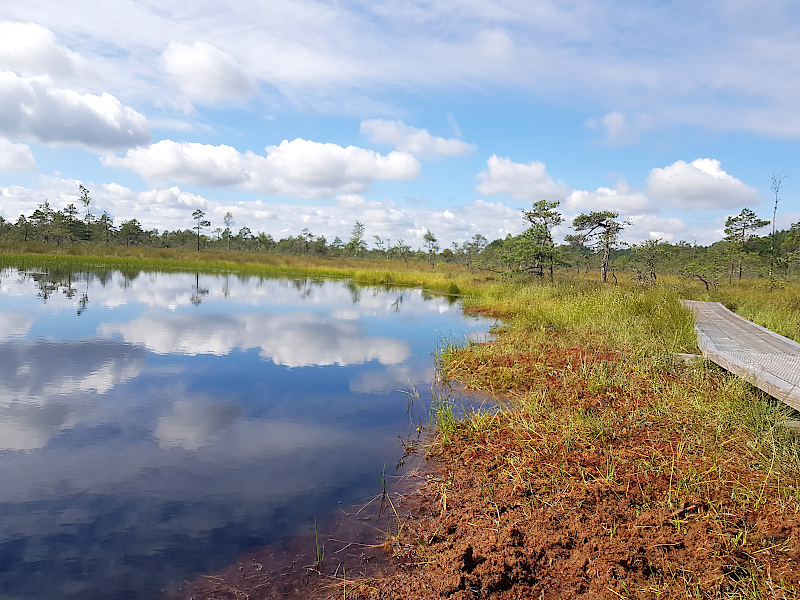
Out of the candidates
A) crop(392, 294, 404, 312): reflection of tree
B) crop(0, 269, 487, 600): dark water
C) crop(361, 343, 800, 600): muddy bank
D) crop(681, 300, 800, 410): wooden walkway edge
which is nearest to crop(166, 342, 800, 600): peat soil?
crop(361, 343, 800, 600): muddy bank

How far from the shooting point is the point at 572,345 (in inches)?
320

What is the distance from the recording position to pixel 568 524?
2920 mm

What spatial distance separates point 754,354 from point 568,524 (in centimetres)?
431

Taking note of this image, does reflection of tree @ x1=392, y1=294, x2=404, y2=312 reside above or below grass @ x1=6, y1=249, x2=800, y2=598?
above

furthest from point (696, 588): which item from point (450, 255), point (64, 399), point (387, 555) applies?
point (450, 255)

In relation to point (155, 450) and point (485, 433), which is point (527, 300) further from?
point (155, 450)

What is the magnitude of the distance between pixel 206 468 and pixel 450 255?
62442 mm

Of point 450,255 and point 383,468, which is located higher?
→ point 450,255

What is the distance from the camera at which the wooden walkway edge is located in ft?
13.8

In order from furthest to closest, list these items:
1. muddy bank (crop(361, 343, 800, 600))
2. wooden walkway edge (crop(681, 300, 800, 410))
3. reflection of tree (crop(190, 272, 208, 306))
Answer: reflection of tree (crop(190, 272, 208, 306)) → wooden walkway edge (crop(681, 300, 800, 410)) → muddy bank (crop(361, 343, 800, 600))

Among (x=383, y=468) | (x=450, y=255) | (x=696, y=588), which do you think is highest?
(x=450, y=255)

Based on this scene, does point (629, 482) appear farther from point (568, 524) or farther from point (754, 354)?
point (754, 354)

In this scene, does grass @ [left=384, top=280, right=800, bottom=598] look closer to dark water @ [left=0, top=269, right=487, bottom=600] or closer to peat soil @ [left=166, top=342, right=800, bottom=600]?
peat soil @ [left=166, top=342, right=800, bottom=600]

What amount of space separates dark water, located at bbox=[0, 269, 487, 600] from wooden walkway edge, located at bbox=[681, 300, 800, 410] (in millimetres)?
3451
